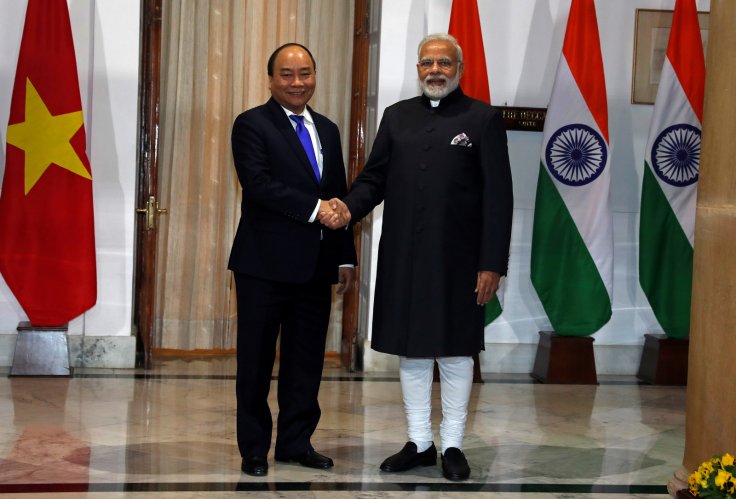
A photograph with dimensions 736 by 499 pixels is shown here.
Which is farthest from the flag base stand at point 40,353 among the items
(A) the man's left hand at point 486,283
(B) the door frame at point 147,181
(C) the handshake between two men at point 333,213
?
(A) the man's left hand at point 486,283

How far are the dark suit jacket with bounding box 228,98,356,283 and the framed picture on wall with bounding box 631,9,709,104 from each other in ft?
11.0

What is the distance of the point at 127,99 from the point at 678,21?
327 centimetres

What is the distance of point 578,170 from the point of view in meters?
6.34

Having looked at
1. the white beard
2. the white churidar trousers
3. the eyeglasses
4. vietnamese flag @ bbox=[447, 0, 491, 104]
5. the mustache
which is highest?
vietnamese flag @ bbox=[447, 0, 491, 104]

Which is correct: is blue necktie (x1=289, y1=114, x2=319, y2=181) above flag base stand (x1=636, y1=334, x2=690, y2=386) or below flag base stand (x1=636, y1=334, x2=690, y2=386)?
above

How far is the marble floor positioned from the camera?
386 centimetres

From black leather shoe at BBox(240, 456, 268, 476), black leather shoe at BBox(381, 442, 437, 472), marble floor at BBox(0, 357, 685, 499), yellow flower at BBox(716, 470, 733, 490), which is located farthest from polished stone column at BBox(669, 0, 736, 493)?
black leather shoe at BBox(240, 456, 268, 476)

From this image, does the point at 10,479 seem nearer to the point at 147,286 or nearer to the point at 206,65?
the point at 147,286

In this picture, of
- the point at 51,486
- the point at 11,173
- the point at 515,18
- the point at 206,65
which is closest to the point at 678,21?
the point at 515,18

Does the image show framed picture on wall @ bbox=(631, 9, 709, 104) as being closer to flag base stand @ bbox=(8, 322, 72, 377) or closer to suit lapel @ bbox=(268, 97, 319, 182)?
suit lapel @ bbox=(268, 97, 319, 182)

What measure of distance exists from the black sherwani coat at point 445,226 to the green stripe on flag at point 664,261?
2.75m

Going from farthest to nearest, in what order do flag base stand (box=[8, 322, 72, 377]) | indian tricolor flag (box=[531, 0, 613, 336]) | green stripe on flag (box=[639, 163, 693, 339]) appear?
green stripe on flag (box=[639, 163, 693, 339]), indian tricolor flag (box=[531, 0, 613, 336]), flag base stand (box=[8, 322, 72, 377])

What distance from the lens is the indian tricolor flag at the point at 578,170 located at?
633cm

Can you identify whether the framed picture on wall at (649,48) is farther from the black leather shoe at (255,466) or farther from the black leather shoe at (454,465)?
the black leather shoe at (255,466)
